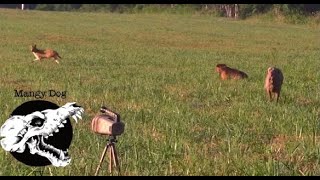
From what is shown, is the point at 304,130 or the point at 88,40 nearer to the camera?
the point at 304,130

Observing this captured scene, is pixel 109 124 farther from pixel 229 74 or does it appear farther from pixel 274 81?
pixel 229 74

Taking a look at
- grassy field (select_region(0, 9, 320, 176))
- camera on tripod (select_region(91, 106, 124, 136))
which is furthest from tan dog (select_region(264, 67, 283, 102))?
camera on tripod (select_region(91, 106, 124, 136))

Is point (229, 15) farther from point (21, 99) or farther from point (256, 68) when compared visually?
point (21, 99)

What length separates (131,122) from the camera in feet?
19.4

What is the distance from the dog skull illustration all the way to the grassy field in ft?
2.09

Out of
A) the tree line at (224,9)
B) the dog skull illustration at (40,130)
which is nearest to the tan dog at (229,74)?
the dog skull illustration at (40,130)

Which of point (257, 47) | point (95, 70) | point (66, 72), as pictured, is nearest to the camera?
point (66, 72)

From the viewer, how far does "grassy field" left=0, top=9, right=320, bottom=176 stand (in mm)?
4223

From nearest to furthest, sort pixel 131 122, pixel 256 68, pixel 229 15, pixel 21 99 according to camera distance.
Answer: pixel 131 122, pixel 21 99, pixel 256 68, pixel 229 15

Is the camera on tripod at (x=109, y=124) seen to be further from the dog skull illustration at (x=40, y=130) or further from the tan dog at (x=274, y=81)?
the tan dog at (x=274, y=81)

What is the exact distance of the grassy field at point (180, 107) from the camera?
422cm

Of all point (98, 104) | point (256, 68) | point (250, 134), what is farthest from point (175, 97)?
point (256, 68)

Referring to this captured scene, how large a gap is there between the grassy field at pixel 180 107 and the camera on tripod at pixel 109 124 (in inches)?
38.5
